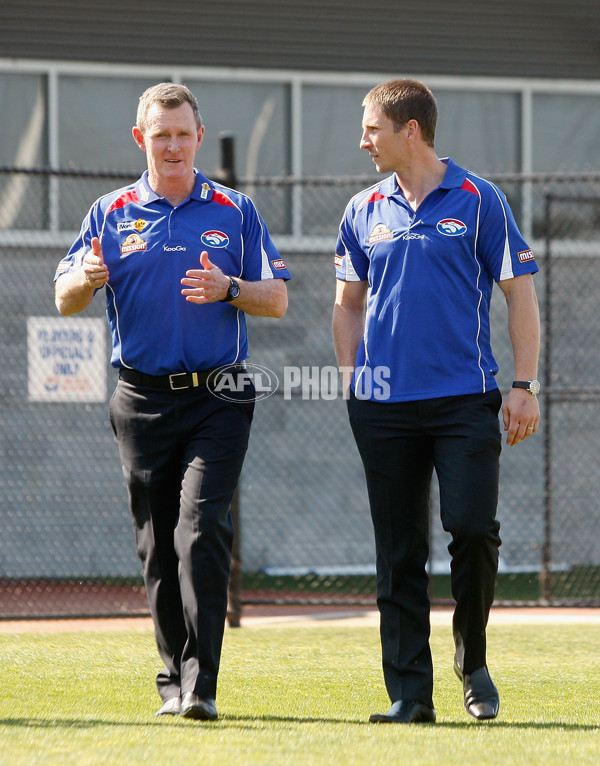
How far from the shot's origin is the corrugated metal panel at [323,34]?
30.5ft

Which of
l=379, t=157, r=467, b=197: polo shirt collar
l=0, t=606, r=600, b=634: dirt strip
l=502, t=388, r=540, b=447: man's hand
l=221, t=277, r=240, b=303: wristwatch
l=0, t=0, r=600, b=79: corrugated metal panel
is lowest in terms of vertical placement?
l=0, t=606, r=600, b=634: dirt strip

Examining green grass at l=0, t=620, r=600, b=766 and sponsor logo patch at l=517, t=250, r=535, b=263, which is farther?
sponsor logo patch at l=517, t=250, r=535, b=263

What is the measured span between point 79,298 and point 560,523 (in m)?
6.69

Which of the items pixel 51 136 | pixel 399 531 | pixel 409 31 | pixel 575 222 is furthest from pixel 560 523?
pixel 399 531

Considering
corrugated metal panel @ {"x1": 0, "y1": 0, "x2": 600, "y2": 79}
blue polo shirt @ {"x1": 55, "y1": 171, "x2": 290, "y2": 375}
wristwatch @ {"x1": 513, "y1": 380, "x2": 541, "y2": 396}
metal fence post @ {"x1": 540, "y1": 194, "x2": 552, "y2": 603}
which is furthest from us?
corrugated metal panel @ {"x1": 0, "y1": 0, "x2": 600, "y2": 79}

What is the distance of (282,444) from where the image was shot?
31.3 ft

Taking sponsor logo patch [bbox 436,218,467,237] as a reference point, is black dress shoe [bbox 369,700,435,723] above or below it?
below

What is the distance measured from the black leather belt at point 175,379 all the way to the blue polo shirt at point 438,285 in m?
0.53

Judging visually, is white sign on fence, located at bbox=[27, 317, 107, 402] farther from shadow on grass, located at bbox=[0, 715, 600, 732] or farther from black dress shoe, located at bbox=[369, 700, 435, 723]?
black dress shoe, located at bbox=[369, 700, 435, 723]

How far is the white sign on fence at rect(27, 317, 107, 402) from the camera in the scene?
27.0 feet

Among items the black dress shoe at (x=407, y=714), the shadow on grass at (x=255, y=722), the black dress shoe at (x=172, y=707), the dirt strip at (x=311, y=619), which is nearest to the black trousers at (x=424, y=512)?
the black dress shoe at (x=407, y=714)

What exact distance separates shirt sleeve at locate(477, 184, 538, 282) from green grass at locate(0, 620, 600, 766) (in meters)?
1.50

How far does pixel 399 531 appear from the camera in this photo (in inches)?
150

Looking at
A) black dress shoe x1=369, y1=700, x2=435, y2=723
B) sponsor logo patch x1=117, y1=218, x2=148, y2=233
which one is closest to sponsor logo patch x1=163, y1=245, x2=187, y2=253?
sponsor logo patch x1=117, y1=218, x2=148, y2=233
